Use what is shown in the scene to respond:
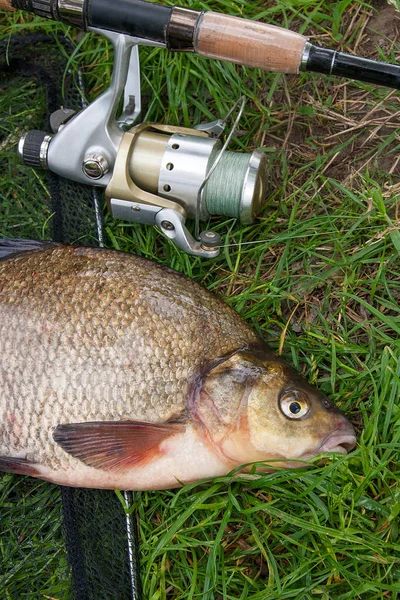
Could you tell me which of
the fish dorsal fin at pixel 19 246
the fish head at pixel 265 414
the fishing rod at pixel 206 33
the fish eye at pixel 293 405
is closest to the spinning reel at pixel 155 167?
the fishing rod at pixel 206 33

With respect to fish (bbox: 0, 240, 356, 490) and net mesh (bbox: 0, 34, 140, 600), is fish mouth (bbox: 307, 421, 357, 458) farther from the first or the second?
→ net mesh (bbox: 0, 34, 140, 600)

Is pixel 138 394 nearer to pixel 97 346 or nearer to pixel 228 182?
pixel 97 346

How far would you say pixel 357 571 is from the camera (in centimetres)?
266

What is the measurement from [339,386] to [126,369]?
37.7 inches

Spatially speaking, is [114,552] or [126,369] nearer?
[126,369]

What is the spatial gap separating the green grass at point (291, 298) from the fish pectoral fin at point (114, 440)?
0.34 metres

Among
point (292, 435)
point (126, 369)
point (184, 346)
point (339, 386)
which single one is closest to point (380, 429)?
point (339, 386)

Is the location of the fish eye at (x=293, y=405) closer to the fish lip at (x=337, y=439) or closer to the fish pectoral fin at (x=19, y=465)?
the fish lip at (x=337, y=439)

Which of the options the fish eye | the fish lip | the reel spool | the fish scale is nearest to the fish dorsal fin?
the fish scale

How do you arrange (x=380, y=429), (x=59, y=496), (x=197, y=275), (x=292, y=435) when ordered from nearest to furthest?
1. (x=292, y=435)
2. (x=380, y=429)
3. (x=59, y=496)
4. (x=197, y=275)

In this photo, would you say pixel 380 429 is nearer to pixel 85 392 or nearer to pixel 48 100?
pixel 85 392

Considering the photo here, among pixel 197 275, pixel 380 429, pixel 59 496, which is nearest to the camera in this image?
pixel 380 429

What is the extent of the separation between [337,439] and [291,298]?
69cm

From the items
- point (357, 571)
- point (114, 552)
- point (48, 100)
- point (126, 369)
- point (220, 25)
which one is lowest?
point (114, 552)
